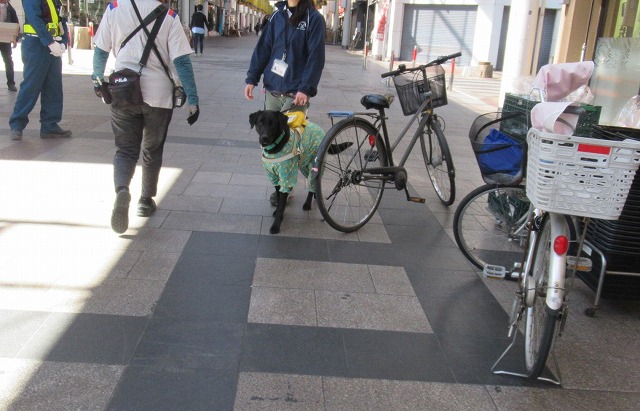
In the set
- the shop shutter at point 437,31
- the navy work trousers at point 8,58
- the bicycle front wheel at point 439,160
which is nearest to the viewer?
the bicycle front wheel at point 439,160

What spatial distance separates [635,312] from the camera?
3.92 meters

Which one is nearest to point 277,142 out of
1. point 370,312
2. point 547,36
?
point 370,312

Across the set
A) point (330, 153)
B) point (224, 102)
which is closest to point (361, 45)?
point (224, 102)

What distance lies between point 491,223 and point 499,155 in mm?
919

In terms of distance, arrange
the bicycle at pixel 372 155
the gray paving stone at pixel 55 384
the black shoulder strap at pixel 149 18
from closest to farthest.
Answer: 1. the gray paving stone at pixel 55 384
2. the black shoulder strap at pixel 149 18
3. the bicycle at pixel 372 155

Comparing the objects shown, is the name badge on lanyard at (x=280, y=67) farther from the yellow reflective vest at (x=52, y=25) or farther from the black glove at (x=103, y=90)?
the yellow reflective vest at (x=52, y=25)

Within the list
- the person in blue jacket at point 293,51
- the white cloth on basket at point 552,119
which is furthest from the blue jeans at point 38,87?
the white cloth on basket at point 552,119

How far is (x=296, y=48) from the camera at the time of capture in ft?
16.4

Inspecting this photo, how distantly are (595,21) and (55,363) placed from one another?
26.6 ft

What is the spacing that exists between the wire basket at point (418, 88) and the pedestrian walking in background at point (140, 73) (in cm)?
181

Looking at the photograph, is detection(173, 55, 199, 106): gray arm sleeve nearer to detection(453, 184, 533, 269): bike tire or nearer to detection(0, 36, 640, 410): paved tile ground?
detection(0, 36, 640, 410): paved tile ground

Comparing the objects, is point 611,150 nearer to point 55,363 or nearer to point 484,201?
point 484,201

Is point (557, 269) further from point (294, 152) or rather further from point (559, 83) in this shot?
point (294, 152)

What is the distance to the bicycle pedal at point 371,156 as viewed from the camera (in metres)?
5.02
